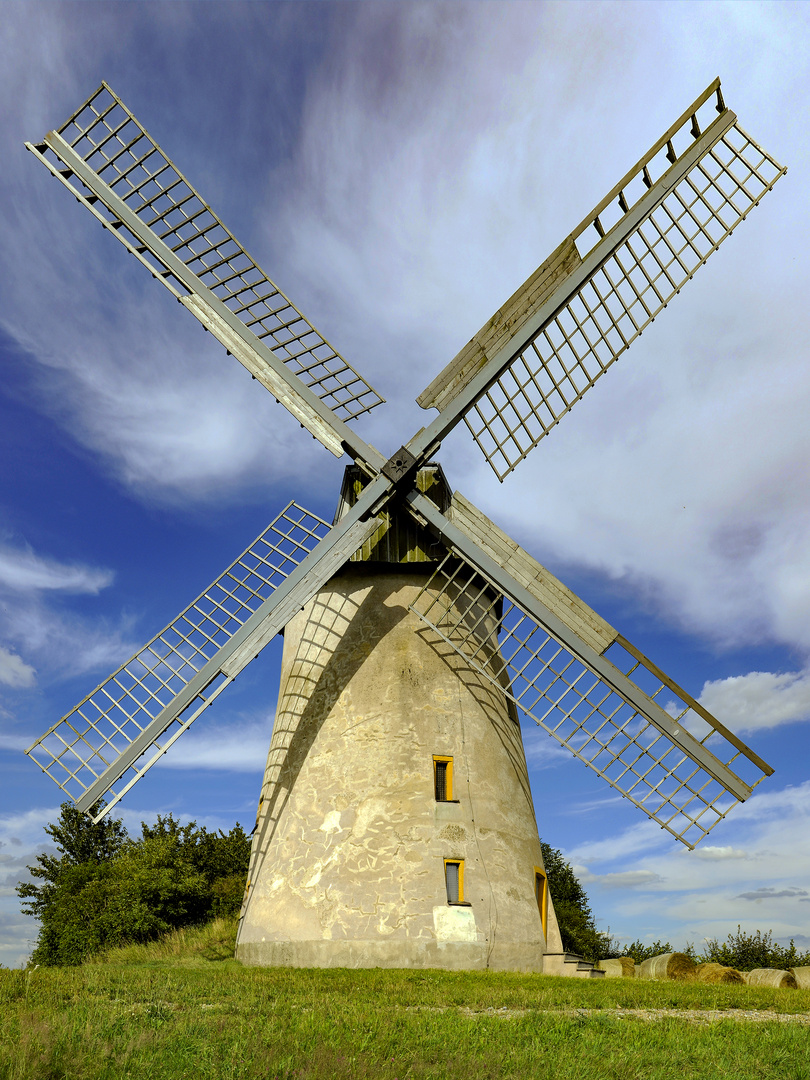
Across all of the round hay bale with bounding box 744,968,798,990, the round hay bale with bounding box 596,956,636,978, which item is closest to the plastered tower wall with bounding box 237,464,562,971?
the round hay bale with bounding box 596,956,636,978

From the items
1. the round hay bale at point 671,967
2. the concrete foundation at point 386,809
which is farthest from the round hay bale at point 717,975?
the concrete foundation at point 386,809

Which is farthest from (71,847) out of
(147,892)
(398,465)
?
(398,465)

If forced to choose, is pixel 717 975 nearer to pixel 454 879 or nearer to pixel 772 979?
pixel 772 979

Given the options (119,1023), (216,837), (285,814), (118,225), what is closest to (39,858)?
(216,837)

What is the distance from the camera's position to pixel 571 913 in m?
22.6

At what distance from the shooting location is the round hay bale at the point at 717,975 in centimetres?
1097

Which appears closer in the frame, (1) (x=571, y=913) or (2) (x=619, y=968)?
(2) (x=619, y=968)

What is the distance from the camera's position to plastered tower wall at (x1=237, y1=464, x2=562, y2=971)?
1034 centimetres

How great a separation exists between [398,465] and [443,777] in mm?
4715

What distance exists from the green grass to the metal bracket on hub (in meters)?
6.64

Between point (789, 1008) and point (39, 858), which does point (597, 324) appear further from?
point (39, 858)

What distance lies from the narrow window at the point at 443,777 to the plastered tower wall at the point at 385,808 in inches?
4.7

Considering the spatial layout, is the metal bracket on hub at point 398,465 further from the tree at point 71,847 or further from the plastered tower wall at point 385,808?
the tree at point 71,847

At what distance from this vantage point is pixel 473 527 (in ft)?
39.6
